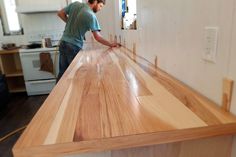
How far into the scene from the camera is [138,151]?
50 centimetres

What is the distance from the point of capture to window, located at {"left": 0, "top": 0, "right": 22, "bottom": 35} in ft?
11.3

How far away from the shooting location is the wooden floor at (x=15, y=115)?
6.40 feet

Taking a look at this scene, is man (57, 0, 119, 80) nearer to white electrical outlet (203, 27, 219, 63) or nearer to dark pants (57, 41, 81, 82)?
dark pants (57, 41, 81, 82)

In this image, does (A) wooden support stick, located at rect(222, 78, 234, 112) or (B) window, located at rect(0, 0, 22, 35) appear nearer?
(A) wooden support stick, located at rect(222, 78, 234, 112)

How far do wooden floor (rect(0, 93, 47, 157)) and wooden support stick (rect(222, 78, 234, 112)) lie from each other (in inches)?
72.7

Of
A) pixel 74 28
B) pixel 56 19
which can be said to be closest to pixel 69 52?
pixel 74 28

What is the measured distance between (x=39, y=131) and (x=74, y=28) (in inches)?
76.4

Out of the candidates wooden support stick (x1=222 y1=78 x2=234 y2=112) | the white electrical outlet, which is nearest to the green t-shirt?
the white electrical outlet

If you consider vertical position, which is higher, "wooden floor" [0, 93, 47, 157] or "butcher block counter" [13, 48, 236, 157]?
"butcher block counter" [13, 48, 236, 157]

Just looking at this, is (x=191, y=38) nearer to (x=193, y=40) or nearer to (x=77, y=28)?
(x=193, y=40)

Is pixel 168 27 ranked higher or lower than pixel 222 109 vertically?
higher

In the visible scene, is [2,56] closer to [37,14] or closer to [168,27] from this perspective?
[37,14]

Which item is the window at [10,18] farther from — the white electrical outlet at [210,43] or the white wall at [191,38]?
the white electrical outlet at [210,43]

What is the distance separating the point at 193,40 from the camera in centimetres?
71
